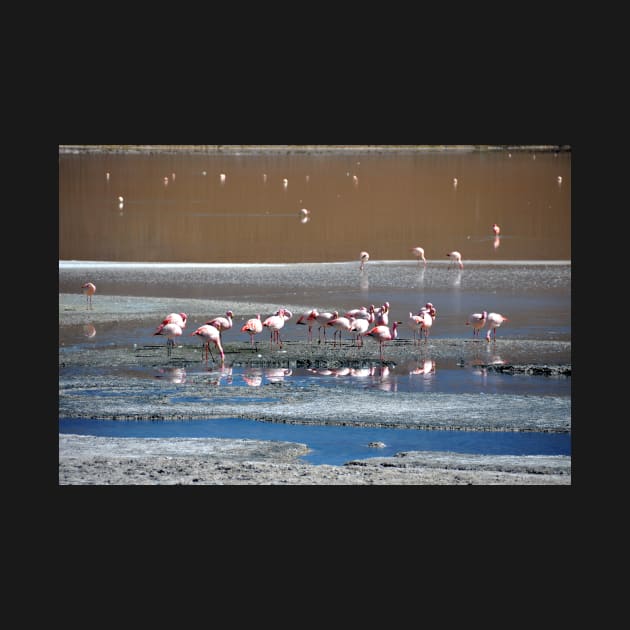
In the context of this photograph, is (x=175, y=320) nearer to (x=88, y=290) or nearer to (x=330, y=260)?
(x=88, y=290)

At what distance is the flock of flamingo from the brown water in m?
1.69

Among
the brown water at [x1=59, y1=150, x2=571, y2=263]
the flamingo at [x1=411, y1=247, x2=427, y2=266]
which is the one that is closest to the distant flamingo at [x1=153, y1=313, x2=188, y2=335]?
the brown water at [x1=59, y1=150, x2=571, y2=263]

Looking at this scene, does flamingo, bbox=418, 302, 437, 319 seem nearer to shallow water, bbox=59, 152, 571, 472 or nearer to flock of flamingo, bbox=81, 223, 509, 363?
flock of flamingo, bbox=81, 223, 509, 363

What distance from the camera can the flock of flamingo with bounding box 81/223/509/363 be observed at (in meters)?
13.8

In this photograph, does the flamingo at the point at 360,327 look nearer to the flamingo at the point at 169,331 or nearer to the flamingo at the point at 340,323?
the flamingo at the point at 340,323

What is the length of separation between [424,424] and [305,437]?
104cm

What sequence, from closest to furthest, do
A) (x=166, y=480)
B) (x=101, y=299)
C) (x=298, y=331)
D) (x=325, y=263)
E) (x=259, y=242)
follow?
(x=166, y=480) < (x=298, y=331) < (x=101, y=299) < (x=325, y=263) < (x=259, y=242)

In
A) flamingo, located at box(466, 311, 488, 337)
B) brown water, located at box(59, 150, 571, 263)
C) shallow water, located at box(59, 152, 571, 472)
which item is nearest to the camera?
shallow water, located at box(59, 152, 571, 472)

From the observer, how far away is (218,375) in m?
13.1

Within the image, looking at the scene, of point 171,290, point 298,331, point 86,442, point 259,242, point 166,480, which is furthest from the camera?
point 259,242

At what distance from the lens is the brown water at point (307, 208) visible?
17781mm

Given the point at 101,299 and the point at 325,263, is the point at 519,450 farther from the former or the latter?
the point at 325,263

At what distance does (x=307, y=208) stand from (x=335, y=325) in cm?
974

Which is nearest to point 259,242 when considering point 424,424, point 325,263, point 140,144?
point 325,263
